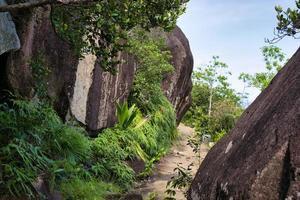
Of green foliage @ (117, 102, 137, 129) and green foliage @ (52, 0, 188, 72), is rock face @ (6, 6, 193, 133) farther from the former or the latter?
green foliage @ (52, 0, 188, 72)

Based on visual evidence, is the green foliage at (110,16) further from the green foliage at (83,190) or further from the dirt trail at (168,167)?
the dirt trail at (168,167)

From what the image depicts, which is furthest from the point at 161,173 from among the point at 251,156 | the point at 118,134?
the point at 251,156

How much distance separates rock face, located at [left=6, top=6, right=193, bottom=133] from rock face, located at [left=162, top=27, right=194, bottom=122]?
163 inches

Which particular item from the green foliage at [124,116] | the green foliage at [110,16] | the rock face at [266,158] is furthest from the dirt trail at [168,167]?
the rock face at [266,158]

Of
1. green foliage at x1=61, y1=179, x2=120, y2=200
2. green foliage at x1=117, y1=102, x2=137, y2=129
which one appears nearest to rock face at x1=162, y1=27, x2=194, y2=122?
green foliage at x1=117, y1=102, x2=137, y2=129

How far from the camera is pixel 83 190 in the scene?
6.06m

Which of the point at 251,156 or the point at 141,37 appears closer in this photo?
the point at 251,156

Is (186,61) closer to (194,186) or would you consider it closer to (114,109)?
(114,109)

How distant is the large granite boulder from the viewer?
5848 mm

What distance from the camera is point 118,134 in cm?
941

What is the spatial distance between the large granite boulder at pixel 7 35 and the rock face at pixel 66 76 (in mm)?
503

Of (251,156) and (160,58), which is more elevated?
(160,58)

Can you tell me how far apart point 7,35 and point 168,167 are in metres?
5.64

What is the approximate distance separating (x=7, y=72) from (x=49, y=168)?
1.96 metres
